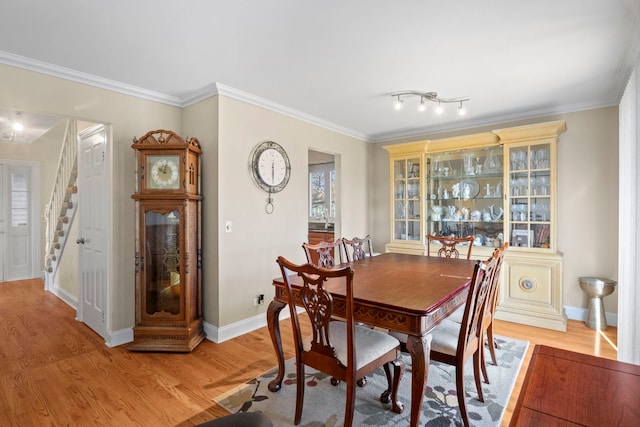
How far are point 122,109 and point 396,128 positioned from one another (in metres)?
3.48

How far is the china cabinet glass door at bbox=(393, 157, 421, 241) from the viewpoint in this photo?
468 centimetres

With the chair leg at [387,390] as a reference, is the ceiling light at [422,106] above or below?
above

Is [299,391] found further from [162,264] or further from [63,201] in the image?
[63,201]

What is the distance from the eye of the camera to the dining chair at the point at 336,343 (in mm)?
1693

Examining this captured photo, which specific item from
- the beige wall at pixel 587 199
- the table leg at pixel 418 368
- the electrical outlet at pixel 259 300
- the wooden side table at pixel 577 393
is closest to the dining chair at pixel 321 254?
the electrical outlet at pixel 259 300

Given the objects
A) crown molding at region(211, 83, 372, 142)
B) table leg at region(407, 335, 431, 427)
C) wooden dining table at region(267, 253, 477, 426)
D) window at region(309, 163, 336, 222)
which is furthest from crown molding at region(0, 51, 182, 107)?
window at region(309, 163, 336, 222)

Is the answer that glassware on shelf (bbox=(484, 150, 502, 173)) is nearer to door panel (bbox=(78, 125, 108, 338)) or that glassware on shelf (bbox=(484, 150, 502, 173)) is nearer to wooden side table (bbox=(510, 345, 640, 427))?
wooden side table (bbox=(510, 345, 640, 427))

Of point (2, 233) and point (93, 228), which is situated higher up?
point (93, 228)

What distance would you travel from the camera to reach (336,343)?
1.91 meters

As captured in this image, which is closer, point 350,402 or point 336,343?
point 350,402

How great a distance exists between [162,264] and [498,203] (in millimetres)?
4010

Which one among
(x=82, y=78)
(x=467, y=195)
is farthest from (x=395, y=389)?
(x=82, y=78)

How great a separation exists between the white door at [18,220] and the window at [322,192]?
5201mm

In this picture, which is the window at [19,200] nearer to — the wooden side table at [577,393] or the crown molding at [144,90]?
the crown molding at [144,90]
